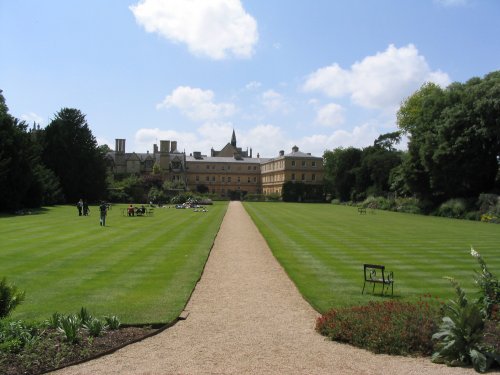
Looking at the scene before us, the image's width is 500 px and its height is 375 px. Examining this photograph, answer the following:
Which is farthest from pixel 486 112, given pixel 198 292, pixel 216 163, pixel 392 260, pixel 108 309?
pixel 216 163

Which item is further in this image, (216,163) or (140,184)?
(216,163)

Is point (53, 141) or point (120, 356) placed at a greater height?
point (53, 141)

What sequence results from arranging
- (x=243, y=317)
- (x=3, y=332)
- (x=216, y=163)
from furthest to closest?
1. (x=216, y=163)
2. (x=243, y=317)
3. (x=3, y=332)

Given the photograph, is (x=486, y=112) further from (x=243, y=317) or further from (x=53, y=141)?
(x=53, y=141)

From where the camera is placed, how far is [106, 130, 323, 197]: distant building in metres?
101

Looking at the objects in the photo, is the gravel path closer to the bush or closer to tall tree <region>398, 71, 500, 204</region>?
the bush

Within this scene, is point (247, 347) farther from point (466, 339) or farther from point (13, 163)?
point (13, 163)

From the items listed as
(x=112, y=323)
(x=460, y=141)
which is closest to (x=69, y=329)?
(x=112, y=323)

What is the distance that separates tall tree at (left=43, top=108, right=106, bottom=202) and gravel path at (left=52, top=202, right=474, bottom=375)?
55.5 m

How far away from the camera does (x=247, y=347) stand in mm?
7594

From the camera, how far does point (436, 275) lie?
13.6 m

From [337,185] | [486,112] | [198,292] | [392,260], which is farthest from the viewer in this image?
[337,185]

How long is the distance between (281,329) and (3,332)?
15.7 feet

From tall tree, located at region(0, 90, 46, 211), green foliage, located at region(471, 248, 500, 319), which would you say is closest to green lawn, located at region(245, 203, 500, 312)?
green foliage, located at region(471, 248, 500, 319)
